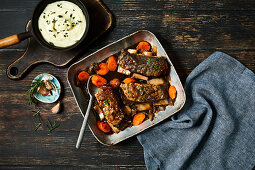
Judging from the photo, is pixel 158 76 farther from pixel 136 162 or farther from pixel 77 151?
pixel 77 151

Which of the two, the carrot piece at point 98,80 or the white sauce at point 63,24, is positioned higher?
the white sauce at point 63,24

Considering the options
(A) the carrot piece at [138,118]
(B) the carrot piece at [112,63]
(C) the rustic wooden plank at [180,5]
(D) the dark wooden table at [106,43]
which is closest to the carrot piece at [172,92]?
(D) the dark wooden table at [106,43]

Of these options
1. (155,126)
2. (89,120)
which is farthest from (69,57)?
(155,126)

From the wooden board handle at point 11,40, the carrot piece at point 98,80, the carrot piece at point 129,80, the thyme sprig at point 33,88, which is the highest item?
the wooden board handle at point 11,40

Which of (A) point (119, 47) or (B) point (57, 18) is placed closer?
(B) point (57, 18)

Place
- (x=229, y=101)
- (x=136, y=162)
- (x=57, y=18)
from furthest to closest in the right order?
(x=136, y=162)
(x=229, y=101)
(x=57, y=18)

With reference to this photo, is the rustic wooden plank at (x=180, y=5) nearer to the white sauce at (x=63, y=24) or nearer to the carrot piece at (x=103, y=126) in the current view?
the white sauce at (x=63, y=24)

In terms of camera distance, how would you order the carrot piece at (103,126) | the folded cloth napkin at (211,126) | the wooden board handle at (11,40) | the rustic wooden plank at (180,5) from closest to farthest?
the wooden board handle at (11,40)
the folded cloth napkin at (211,126)
the carrot piece at (103,126)
the rustic wooden plank at (180,5)
